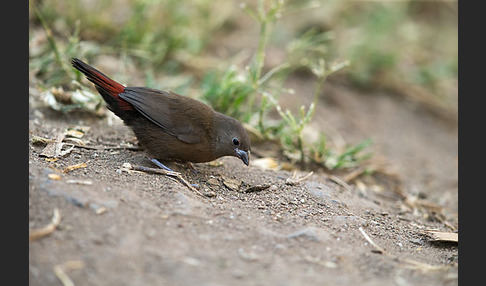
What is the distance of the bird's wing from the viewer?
4148 millimetres

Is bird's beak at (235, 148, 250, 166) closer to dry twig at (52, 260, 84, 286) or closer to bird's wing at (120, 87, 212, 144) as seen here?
bird's wing at (120, 87, 212, 144)

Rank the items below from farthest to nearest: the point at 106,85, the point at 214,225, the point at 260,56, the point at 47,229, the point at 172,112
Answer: the point at 260,56 < the point at 172,112 < the point at 106,85 < the point at 214,225 < the point at 47,229

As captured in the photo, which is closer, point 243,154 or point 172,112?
point 172,112

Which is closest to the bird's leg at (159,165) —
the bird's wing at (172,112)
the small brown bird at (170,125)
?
the small brown bird at (170,125)

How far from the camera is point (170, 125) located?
420cm

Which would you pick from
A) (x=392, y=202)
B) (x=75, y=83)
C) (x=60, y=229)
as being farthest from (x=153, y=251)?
(x=392, y=202)

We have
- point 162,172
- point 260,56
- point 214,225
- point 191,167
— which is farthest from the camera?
point 260,56

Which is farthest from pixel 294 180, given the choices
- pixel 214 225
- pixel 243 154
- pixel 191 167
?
pixel 214 225

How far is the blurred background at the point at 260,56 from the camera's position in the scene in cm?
531

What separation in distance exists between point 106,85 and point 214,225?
5.43ft

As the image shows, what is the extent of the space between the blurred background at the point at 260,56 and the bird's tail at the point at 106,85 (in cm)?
81

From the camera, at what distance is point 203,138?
4.27 m

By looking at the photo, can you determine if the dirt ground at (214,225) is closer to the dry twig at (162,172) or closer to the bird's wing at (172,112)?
the dry twig at (162,172)

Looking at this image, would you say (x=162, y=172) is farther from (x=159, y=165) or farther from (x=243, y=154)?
(x=243, y=154)
